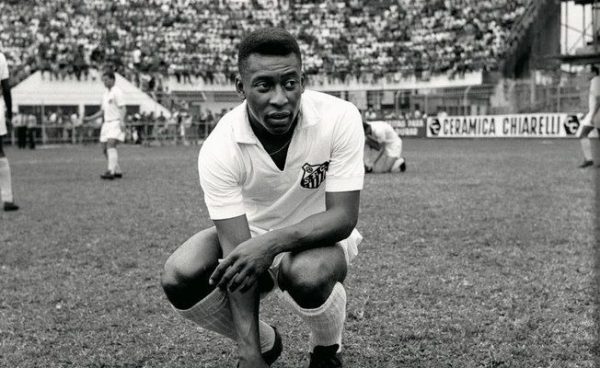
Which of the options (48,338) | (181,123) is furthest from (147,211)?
(181,123)

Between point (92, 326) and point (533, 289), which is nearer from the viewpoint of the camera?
point (92, 326)

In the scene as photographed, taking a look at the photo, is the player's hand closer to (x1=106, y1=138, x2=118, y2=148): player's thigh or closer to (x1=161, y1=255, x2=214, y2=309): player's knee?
(x1=161, y1=255, x2=214, y2=309): player's knee

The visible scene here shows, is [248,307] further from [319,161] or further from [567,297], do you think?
[567,297]

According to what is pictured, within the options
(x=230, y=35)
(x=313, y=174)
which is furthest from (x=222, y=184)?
(x=230, y=35)

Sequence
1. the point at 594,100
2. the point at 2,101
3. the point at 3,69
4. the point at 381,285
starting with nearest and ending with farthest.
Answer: the point at 381,285 → the point at 3,69 → the point at 2,101 → the point at 594,100

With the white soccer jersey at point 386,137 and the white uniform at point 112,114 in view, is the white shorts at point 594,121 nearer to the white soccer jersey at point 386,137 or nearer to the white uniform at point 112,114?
the white soccer jersey at point 386,137

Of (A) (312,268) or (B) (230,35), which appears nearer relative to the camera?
(A) (312,268)

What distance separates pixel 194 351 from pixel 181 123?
31.3 m

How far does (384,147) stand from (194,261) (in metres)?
12.2

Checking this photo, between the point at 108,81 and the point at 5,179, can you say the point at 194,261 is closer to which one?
the point at 5,179

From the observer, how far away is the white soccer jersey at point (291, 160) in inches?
126

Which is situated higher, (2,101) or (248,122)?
(248,122)

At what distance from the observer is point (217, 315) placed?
10.8 feet

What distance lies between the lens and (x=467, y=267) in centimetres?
562
